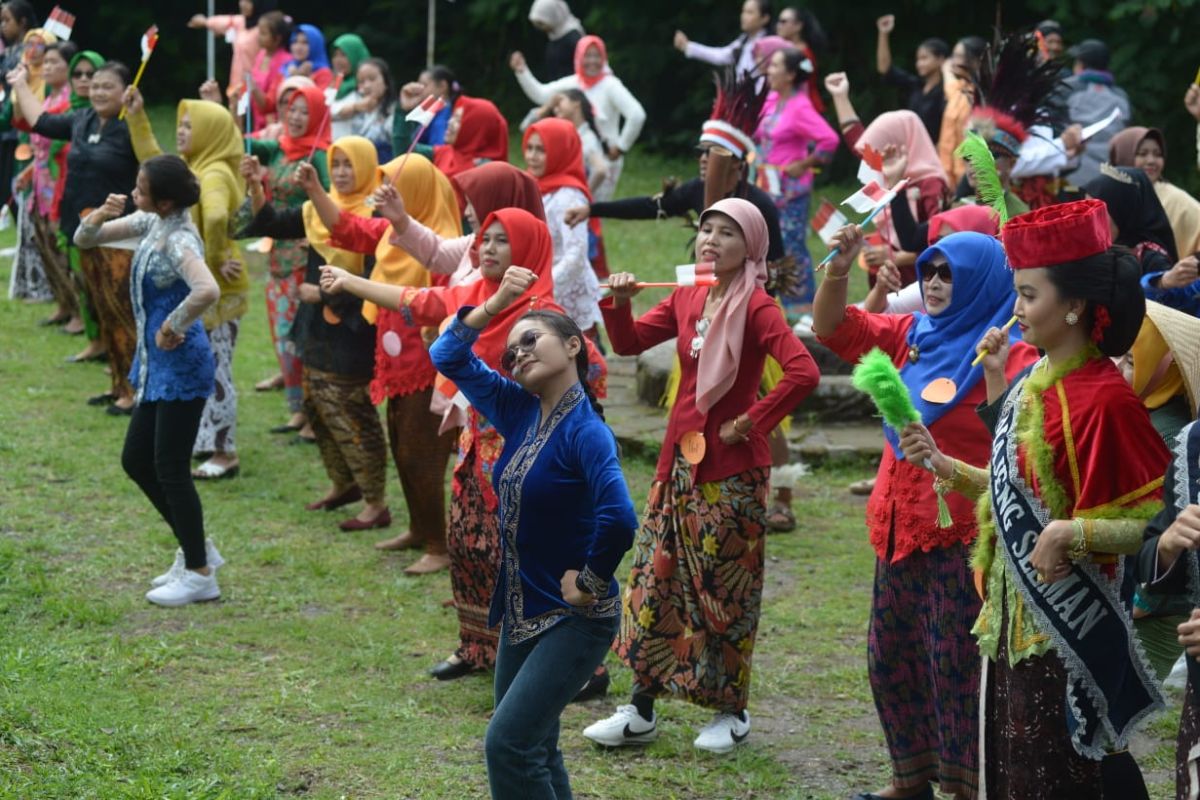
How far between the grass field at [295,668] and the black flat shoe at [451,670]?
0.27 ft

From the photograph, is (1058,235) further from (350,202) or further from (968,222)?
(350,202)

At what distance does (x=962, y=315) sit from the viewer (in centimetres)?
442

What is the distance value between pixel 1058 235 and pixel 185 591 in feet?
13.8

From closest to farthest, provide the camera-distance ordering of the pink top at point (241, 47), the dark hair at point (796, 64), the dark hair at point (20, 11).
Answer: the dark hair at point (796, 64) → the dark hair at point (20, 11) → the pink top at point (241, 47)

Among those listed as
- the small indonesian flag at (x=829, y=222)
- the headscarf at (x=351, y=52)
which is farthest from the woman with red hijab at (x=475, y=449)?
the headscarf at (x=351, y=52)

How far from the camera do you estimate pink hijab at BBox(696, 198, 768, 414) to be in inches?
198

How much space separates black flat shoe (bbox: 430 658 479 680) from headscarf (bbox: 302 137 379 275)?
7.76 ft

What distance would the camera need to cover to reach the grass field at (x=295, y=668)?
15.8 ft

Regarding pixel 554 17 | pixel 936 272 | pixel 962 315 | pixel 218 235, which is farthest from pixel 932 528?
pixel 554 17

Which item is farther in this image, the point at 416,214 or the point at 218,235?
the point at 218,235

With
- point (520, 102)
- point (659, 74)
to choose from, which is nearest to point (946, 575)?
point (659, 74)

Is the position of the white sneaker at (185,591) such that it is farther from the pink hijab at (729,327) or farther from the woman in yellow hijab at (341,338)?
the pink hijab at (729,327)

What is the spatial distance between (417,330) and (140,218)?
129 centimetres

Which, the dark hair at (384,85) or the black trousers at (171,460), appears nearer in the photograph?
the black trousers at (171,460)
